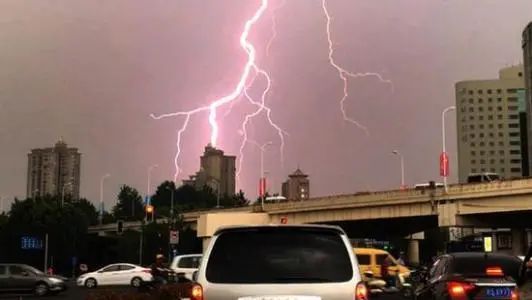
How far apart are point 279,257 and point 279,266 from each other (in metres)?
0.10

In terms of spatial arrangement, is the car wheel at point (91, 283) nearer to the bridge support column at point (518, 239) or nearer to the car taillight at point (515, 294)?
the car taillight at point (515, 294)

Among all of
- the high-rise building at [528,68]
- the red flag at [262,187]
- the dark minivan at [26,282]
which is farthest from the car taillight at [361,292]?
the high-rise building at [528,68]

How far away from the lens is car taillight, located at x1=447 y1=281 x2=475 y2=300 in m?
11.0

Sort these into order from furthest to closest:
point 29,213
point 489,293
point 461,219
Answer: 1. point 29,213
2. point 461,219
3. point 489,293

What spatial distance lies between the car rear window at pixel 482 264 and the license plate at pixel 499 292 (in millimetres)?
822

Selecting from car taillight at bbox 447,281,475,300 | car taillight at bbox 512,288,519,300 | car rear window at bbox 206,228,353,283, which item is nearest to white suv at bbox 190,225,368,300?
car rear window at bbox 206,228,353,283

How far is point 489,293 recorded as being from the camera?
427 inches

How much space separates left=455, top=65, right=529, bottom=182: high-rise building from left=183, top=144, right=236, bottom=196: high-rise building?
4292 cm

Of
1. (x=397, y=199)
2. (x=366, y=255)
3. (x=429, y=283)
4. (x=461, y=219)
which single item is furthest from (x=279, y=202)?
(x=429, y=283)

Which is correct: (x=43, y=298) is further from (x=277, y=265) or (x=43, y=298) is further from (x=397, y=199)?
(x=397, y=199)

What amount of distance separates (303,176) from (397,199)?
152 feet

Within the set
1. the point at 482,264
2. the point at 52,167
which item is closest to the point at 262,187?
the point at 482,264

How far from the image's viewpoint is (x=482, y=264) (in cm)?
1238

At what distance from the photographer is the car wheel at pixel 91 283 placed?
128 feet
